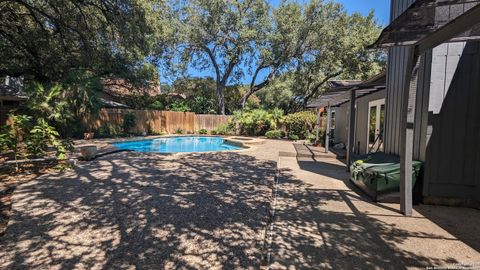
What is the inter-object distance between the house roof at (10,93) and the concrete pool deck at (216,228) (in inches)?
487

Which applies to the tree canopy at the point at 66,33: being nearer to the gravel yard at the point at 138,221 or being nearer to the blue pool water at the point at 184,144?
the blue pool water at the point at 184,144

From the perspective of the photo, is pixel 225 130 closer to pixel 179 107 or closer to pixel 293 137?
pixel 179 107

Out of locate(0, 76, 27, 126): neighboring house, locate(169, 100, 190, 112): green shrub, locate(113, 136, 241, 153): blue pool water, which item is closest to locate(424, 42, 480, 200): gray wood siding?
locate(113, 136, 241, 153): blue pool water

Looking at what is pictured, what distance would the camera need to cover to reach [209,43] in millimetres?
22062

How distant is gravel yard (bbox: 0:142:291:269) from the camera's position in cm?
275

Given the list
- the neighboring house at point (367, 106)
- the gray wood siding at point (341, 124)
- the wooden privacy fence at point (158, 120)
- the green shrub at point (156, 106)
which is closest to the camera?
the neighboring house at point (367, 106)

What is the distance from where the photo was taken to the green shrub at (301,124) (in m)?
17.5

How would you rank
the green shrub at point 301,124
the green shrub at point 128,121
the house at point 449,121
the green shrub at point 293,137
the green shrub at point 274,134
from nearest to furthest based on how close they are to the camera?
the house at point 449,121 → the green shrub at point 293,137 → the green shrub at point 301,124 → the green shrub at point 128,121 → the green shrub at point 274,134

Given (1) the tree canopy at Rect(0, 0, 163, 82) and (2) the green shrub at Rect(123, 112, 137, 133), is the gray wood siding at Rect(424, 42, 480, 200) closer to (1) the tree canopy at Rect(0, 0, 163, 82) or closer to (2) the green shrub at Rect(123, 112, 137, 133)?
(1) the tree canopy at Rect(0, 0, 163, 82)

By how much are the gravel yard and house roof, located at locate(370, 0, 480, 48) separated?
319 centimetres

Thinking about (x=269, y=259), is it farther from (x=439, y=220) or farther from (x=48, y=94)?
(x=48, y=94)

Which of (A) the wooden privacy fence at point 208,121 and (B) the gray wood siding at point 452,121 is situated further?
(A) the wooden privacy fence at point 208,121

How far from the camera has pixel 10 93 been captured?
15.5m

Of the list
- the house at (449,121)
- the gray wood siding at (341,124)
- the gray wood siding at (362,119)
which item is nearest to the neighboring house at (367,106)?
the gray wood siding at (362,119)
